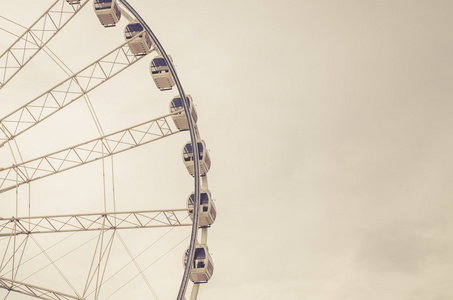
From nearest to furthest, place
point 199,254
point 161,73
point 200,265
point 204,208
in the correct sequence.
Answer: point 200,265, point 199,254, point 204,208, point 161,73

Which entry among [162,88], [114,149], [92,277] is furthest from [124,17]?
[92,277]

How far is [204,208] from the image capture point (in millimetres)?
26016

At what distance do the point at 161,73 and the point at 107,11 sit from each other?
3.67 meters

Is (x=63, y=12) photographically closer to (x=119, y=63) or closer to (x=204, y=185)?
(x=119, y=63)

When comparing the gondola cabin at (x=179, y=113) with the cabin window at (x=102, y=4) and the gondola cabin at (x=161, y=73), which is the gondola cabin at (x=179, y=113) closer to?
the gondola cabin at (x=161, y=73)

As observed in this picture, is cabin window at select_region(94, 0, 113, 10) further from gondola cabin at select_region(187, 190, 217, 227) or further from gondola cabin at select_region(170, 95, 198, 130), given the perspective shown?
gondola cabin at select_region(187, 190, 217, 227)

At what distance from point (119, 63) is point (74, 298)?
32.3 ft

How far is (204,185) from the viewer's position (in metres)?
27.2

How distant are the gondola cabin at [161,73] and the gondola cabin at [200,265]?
7.24 metres

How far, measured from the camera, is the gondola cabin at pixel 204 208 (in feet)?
85.0

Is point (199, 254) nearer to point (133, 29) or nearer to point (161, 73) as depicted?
point (161, 73)

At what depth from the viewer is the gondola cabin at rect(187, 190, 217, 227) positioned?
1021 inches

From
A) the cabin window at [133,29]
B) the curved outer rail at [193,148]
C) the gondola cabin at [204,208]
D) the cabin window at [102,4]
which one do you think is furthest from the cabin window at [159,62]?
the gondola cabin at [204,208]

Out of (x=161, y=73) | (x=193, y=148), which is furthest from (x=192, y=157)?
(x=161, y=73)
